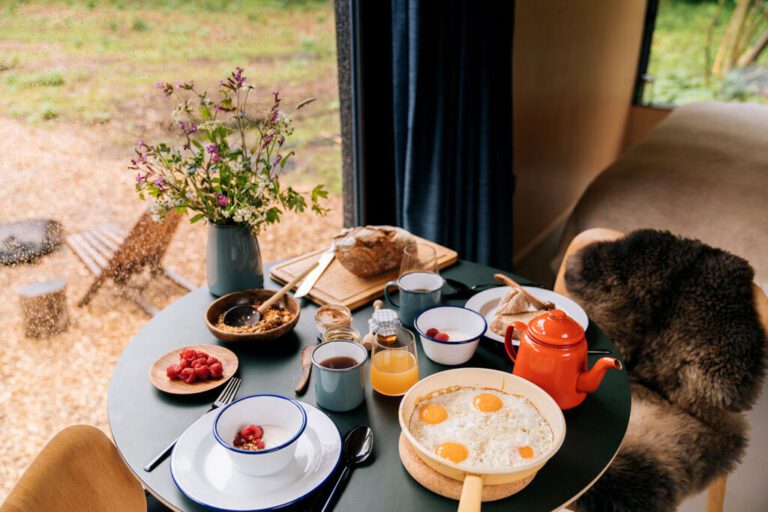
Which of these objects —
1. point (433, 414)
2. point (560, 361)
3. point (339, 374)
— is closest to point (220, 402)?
point (339, 374)

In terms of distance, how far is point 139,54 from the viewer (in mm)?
1479

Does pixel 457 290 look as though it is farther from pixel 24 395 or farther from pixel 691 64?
pixel 691 64

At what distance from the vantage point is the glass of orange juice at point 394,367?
0.95m

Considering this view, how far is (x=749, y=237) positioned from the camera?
1.97 metres

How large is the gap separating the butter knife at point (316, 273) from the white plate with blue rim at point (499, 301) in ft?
1.23

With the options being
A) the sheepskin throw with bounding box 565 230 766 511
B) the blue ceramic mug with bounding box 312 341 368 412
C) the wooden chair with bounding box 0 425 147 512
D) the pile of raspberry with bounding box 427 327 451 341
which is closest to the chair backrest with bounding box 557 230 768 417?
the sheepskin throw with bounding box 565 230 766 511

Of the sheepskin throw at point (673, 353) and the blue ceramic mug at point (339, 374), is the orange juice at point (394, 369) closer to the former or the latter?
the blue ceramic mug at point (339, 374)

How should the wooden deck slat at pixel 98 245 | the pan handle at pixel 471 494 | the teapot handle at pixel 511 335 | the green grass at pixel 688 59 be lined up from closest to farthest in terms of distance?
the pan handle at pixel 471 494 → the teapot handle at pixel 511 335 → the wooden deck slat at pixel 98 245 → the green grass at pixel 688 59

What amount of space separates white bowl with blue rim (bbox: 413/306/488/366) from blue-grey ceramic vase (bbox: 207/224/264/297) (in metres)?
0.41

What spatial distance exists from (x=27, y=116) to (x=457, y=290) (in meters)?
1.14

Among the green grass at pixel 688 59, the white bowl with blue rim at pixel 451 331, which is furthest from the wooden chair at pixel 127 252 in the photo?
the green grass at pixel 688 59

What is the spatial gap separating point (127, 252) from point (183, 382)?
828mm

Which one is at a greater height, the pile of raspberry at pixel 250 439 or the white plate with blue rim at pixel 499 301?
the pile of raspberry at pixel 250 439

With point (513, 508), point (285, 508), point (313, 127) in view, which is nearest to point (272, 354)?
point (285, 508)
